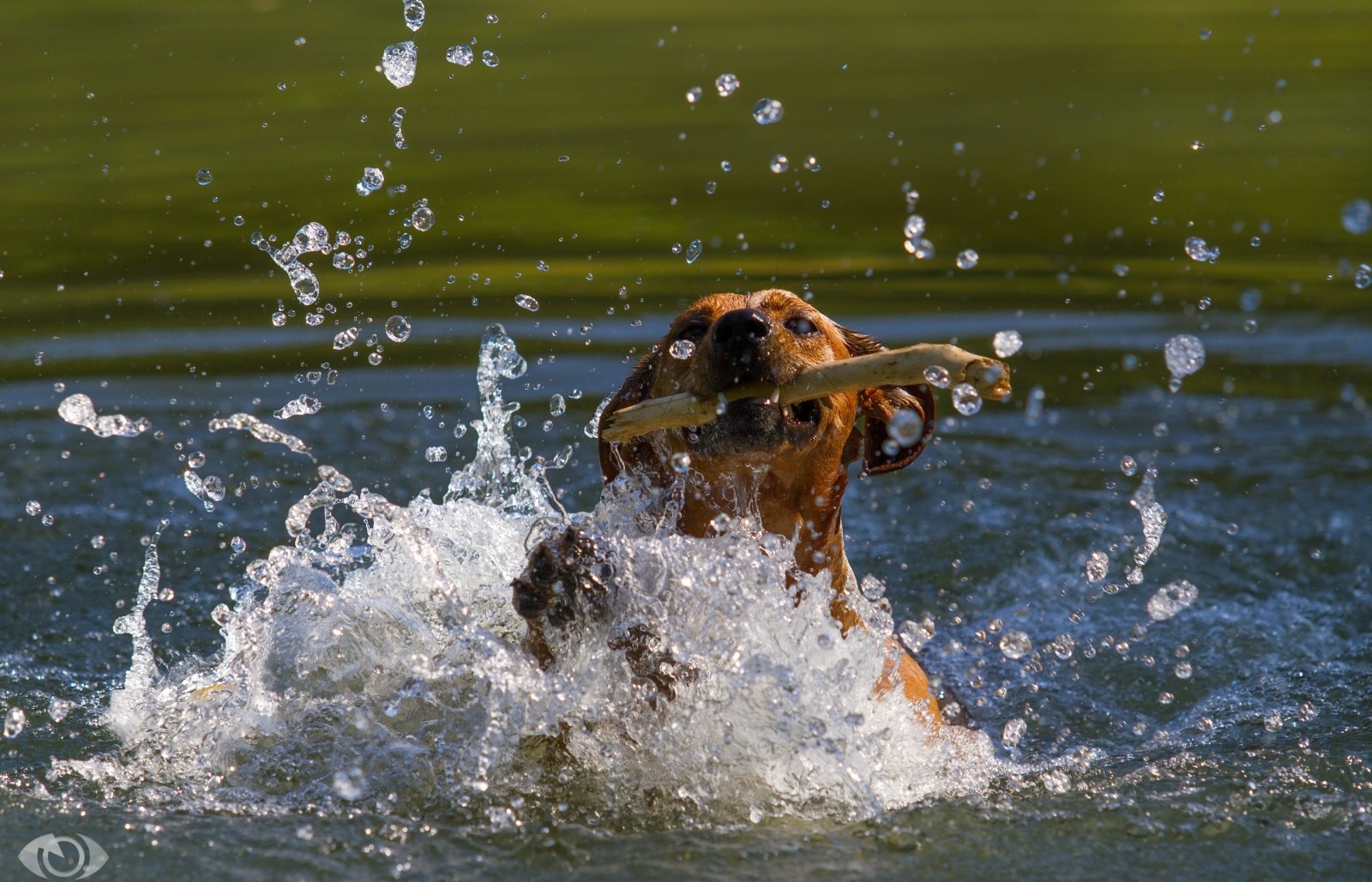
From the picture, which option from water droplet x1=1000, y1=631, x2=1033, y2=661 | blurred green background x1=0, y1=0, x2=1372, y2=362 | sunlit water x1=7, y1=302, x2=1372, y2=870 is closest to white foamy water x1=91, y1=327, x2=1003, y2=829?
sunlit water x1=7, y1=302, x2=1372, y2=870

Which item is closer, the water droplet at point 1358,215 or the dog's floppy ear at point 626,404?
the dog's floppy ear at point 626,404

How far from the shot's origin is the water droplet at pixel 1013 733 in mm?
3982

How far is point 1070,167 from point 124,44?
639 cm

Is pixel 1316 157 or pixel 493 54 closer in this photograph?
pixel 1316 157

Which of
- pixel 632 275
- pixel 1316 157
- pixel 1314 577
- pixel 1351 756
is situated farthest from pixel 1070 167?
pixel 1351 756

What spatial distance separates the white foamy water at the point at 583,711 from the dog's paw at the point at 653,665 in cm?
1

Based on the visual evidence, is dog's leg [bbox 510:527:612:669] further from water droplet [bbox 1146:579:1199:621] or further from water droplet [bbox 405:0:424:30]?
water droplet [bbox 405:0:424:30]

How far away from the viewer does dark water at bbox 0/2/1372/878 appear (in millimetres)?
3199

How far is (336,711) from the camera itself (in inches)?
141

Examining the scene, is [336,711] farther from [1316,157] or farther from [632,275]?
[1316,157]

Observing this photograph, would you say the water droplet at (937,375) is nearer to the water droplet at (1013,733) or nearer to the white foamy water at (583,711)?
the white foamy water at (583,711)

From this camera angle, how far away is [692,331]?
144 inches

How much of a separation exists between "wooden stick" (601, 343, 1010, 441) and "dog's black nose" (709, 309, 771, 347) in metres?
0.10

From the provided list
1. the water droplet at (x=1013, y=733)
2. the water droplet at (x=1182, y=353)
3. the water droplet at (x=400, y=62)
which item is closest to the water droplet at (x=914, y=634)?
the water droplet at (x=1013, y=733)
